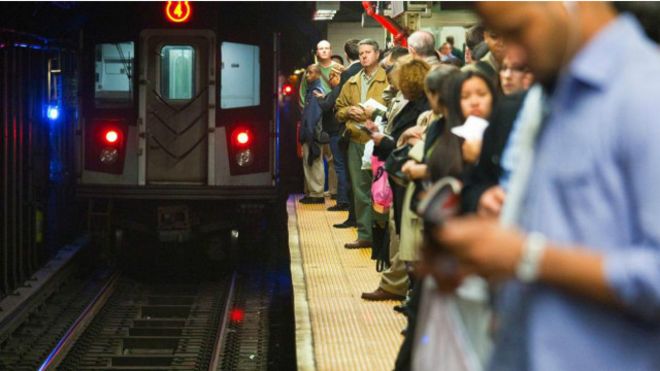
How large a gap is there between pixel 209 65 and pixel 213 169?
44.1 inches

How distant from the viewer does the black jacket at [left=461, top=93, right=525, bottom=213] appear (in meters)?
3.19

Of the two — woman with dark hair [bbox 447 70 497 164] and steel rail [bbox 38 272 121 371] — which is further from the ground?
woman with dark hair [bbox 447 70 497 164]

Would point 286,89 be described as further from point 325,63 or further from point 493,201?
point 493,201

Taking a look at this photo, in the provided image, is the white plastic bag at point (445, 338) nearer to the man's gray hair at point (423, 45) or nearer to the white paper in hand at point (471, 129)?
the white paper in hand at point (471, 129)

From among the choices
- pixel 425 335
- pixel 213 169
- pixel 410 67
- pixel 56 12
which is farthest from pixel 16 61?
pixel 425 335

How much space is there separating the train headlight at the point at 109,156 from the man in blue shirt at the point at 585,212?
10.9 metres

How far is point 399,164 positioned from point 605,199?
169 inches

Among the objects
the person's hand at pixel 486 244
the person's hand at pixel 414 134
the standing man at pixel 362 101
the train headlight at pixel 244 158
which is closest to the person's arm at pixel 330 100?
the standing man at pixel 362 101

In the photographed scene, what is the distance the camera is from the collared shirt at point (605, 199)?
1.84m

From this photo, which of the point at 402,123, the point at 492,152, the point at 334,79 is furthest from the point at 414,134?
the point at 334,79

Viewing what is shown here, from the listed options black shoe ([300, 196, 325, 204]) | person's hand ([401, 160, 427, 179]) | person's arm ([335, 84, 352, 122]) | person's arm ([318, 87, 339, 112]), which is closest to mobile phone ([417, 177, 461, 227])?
person's hand ([401, 160, 427, 179])

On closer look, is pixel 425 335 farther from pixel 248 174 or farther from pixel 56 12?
pixel 56 12

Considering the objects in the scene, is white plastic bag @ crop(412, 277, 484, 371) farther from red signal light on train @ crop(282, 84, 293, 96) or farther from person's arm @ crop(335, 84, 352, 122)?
red signal light on train @ crop(282, 84, 293, 96)

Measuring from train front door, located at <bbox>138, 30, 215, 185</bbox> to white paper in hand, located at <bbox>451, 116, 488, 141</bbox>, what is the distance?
27.4 feet
